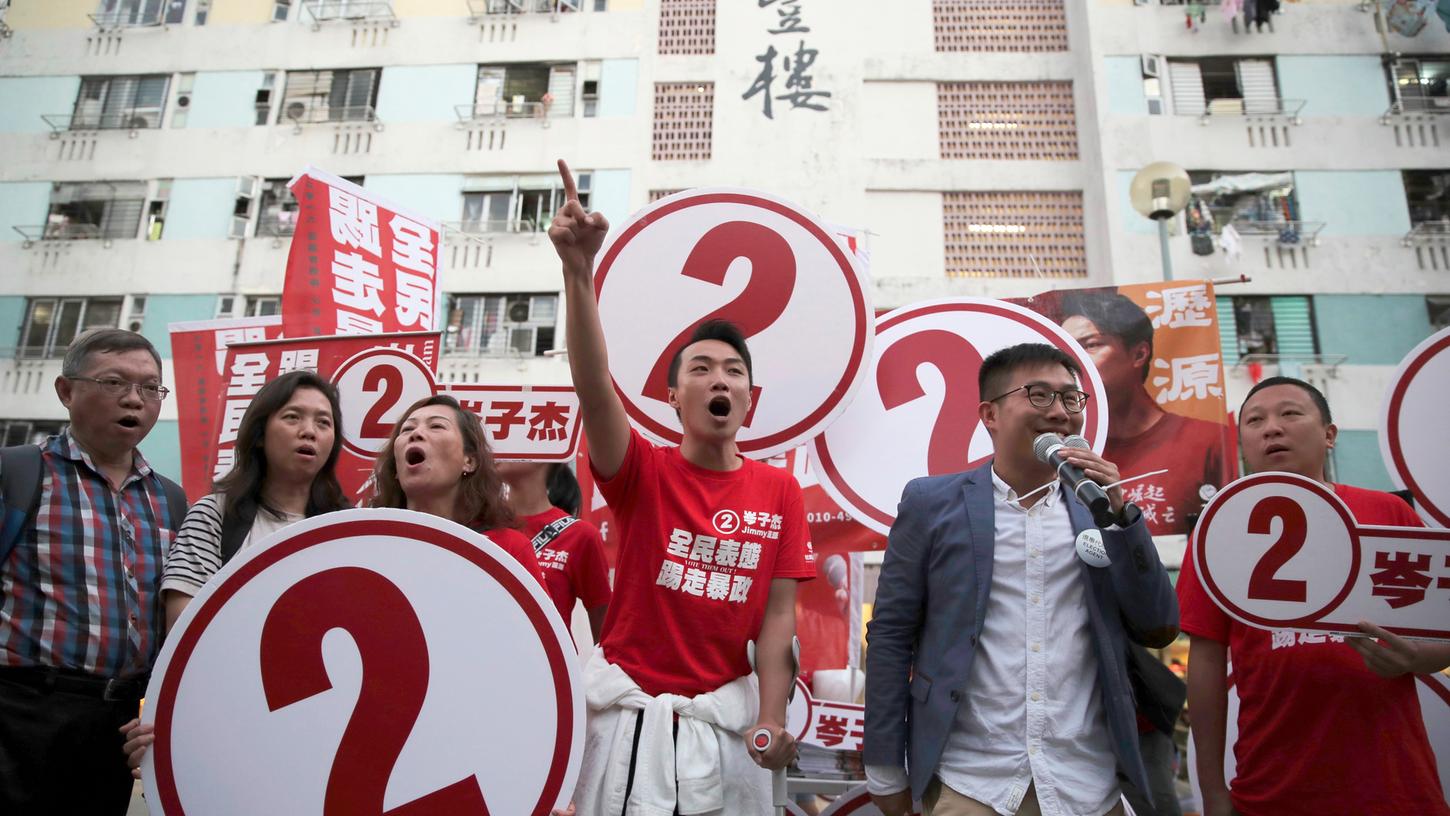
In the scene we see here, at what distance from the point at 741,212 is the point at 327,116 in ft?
55.2

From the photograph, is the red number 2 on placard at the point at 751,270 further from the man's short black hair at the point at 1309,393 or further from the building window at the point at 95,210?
the building window at the point at 95,210

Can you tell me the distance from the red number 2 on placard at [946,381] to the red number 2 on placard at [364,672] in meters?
1.95

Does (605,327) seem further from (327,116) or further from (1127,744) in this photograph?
(327,116)

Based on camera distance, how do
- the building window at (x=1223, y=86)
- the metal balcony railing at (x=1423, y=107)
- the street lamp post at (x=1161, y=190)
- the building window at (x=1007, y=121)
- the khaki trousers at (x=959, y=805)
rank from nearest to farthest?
the khaki trousers at (x=959, y=805)
the street lamp post at (x=1161, y=190)
the metal balcony railing at (x=1423, y=107)
the building window at (x=1223, y=86)
the building window at (x=1007, y=121)

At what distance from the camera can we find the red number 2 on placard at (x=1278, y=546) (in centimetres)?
222

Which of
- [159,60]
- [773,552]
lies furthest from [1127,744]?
[159,60]

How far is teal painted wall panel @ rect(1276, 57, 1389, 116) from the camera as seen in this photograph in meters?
15.4

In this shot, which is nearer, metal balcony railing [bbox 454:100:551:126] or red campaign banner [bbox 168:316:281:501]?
red campaign banner [bbox 168:316:281:501]

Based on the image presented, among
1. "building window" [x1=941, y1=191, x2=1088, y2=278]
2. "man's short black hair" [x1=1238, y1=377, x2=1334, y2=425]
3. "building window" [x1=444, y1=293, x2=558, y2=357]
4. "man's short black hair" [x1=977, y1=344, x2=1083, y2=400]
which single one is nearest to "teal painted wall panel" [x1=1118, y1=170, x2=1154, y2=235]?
"building window" [x1=941, y1=191, x2=1088, y2=278]

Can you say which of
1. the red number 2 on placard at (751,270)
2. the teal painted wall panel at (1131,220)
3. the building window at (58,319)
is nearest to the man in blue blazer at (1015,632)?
the red number 2 on placard at (751,270)

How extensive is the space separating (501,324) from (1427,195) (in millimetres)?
15685

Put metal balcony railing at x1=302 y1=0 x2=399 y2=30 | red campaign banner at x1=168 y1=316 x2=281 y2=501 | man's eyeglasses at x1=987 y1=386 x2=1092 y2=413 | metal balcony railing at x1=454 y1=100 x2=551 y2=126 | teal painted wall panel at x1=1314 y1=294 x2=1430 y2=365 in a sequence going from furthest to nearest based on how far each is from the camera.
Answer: metal balcony railing at x1=302 y1=0 x2=399 y2=30
metal balcony railing at x1=454 y1=100 x2=551 y2=126
teal painted wall panel at x1=1314 y1=294 x2=1430 y2=365
red campaign banner at x1=168 y1=316 x2=281 y2=501
man's eyeglasses at x1=987 y1=386 x2=1092 y2=413

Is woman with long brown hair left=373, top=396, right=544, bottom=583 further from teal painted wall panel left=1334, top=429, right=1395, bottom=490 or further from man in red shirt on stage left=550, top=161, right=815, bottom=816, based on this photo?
teal painted wall panel left=1334, top=429, right=1395, bottom=490

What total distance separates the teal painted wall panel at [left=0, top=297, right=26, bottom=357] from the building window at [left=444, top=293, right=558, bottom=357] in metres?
8.01
